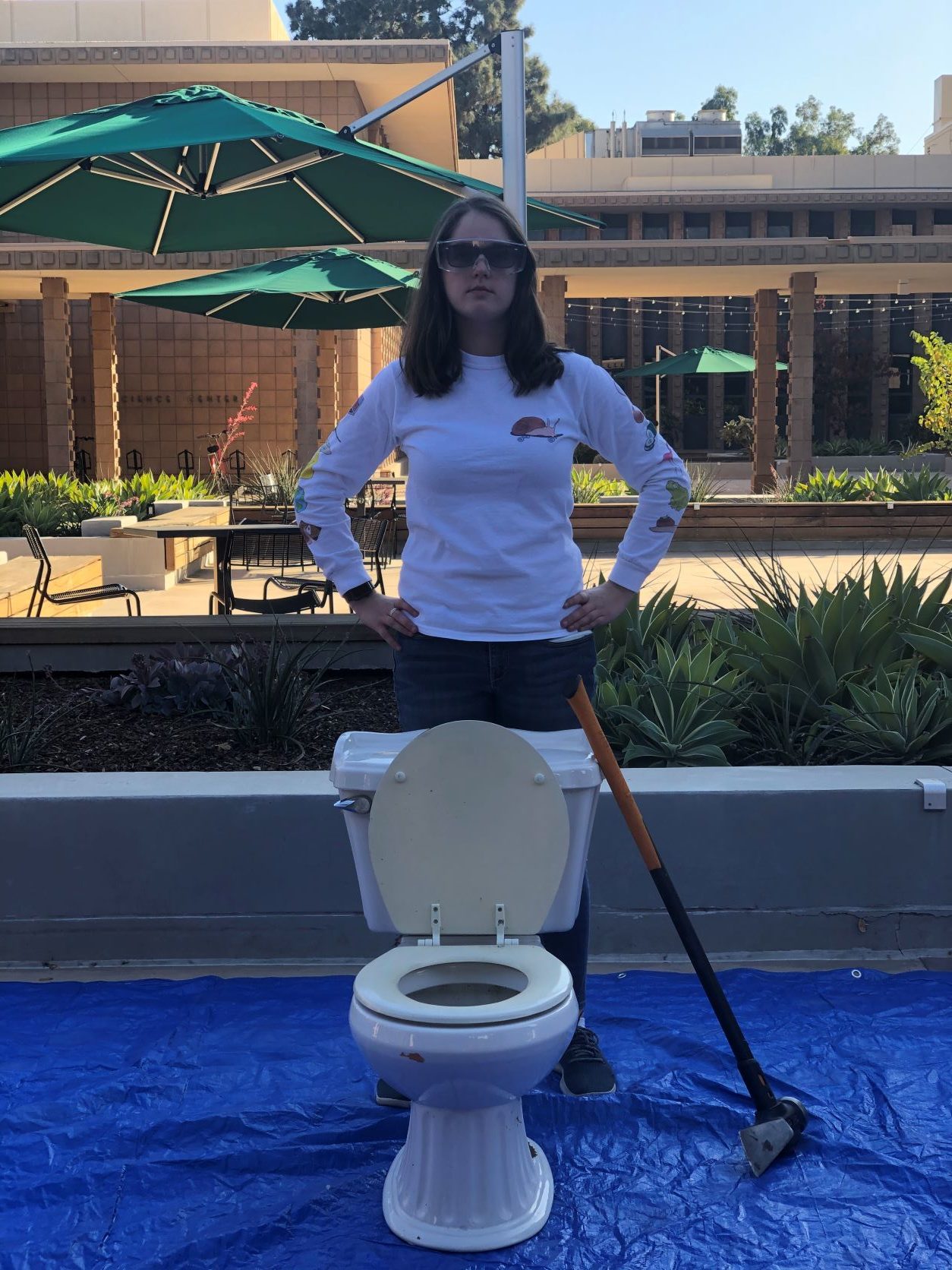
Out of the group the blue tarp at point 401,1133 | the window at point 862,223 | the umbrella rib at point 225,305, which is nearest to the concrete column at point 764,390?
the umbrella rib at point 225,305

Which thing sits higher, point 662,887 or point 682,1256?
point 662,887

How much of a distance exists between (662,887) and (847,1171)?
2.52 ft

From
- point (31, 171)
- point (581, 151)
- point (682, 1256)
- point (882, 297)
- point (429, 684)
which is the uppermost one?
point (581, 151)

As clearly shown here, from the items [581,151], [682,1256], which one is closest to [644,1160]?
[682,1256]

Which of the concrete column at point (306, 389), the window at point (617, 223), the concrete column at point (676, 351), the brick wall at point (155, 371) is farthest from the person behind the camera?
the concrete column at point (676, 351)

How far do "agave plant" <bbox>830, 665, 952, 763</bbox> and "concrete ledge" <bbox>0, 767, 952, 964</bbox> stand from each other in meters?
0.53

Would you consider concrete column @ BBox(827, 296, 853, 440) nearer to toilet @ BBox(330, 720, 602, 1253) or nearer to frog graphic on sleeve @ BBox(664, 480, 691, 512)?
frog graphic on sleeve @ BBox(664, 480, 691, 512)

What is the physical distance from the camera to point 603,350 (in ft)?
137

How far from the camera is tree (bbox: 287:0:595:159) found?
2073 inches

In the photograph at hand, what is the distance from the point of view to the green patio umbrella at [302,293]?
966cm

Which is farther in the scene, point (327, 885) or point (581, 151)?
point (581, 151)

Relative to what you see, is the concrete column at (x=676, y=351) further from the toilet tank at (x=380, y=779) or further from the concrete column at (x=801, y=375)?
the toilet tank at (x=380, y=779)

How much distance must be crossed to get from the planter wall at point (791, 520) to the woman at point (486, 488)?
11370mm

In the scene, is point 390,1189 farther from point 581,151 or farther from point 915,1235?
point 581,151
